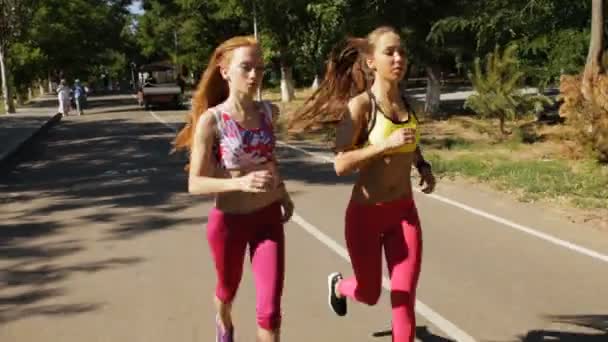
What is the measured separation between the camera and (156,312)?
523 centimetres

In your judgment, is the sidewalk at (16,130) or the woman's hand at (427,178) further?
the sidewalk at (16,130)

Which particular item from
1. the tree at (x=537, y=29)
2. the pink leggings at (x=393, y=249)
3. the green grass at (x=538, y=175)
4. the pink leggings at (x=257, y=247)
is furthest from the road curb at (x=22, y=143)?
the pink leggings at (x=393, y=249)

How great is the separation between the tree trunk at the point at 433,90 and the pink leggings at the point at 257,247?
20.6 meters

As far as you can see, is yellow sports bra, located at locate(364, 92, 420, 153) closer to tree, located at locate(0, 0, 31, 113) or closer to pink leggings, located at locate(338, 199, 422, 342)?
pink leggings, located at locate(338, 199, 422, 342)

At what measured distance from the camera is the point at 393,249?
12.5 ft

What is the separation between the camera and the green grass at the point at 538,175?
30.5 ft

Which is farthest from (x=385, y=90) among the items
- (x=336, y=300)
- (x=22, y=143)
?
(x=22, y=143)

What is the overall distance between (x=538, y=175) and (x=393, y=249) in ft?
25.1

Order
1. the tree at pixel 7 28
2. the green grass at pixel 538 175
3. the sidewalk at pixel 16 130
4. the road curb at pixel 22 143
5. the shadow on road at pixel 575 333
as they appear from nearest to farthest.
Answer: the shadow on road at pixel 575 333
the green grass at pixel 538 175
the road curb at pixel 22 143
the sidewalk at pixel 16 130
the tree at pixel 7 28

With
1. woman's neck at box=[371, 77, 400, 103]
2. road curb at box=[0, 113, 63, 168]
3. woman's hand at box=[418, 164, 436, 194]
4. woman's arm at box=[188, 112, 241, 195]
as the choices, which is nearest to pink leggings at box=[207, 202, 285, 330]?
woman's arm at box=[188, 112, 241, 195]

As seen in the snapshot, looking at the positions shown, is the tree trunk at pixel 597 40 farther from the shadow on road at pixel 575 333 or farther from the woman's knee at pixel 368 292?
the woman's knee at pixel 368 292

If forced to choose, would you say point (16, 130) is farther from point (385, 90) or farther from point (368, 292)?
point (385, 90)

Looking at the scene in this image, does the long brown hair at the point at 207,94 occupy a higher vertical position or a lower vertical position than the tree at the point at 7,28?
lower

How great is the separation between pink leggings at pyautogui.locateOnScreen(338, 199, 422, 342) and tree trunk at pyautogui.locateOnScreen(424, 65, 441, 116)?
20.2m
